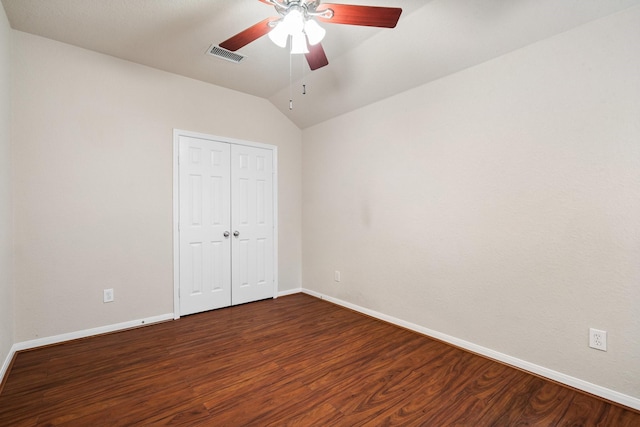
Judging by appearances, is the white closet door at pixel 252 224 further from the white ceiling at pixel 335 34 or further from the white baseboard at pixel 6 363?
the white baseboard at pixel 6 363

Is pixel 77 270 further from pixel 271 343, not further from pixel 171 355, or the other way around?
pixel 271 343

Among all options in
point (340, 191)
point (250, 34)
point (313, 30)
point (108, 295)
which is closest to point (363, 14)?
point (313, 30)

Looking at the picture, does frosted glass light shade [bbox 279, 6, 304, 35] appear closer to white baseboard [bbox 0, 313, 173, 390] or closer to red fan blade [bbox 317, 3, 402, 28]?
red fan blade [bbox 317, 3, 402, 28]

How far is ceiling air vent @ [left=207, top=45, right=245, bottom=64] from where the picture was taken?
2.88 meters

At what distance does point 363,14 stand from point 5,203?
3.05 metres

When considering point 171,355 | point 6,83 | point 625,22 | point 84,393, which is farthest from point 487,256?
point 6,83

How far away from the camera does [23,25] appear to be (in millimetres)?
2484

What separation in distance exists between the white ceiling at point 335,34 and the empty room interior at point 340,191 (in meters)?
0.02

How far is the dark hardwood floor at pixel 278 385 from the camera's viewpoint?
1.75 metres

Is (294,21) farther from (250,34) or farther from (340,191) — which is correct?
(340,191)

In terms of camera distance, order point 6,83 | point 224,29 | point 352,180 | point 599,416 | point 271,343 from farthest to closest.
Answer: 1. point 352,180
2. point 271,343
3. point 224,29
4. point 6,83
5. point 599,416

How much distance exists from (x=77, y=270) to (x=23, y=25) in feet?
7.16

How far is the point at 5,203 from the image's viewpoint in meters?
2.34

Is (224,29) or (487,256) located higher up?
(224,29)
